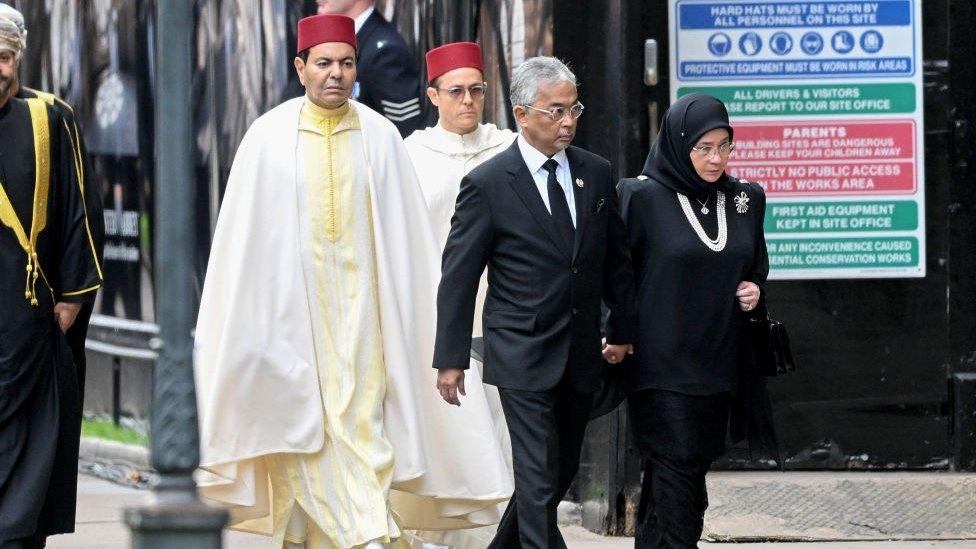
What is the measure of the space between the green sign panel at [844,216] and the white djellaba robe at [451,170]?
4.42 feet

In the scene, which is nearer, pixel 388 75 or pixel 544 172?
pixel 544 172

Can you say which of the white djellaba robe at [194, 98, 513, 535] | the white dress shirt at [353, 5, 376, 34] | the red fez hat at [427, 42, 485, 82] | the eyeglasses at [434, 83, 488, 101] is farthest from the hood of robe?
the white dress shirt at [353, 5, 376, 34]

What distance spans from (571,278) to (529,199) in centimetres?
29

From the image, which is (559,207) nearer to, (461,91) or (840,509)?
(461,91)

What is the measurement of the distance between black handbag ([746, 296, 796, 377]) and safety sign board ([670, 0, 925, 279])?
1.83m

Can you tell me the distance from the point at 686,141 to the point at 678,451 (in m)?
1.03

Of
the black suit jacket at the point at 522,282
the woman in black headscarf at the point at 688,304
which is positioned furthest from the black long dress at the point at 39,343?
the woman in black headscarf at the point at 688,304

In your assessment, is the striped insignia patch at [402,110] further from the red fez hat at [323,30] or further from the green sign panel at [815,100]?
the red fez hat at [323,30]

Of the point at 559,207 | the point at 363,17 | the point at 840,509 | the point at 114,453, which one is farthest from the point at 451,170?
the point at 114,453

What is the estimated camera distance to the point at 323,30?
7.58 meters

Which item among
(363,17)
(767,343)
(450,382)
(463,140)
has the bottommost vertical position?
(450,382)

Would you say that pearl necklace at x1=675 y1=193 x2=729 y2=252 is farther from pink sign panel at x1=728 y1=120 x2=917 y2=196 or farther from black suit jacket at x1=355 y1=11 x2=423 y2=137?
black suit jacket at x1=355 y1=11 x2=423 y2=137

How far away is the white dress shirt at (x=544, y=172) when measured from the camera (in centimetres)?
721

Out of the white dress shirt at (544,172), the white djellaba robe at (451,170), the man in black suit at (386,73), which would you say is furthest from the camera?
the man in black suit at (386,73)
